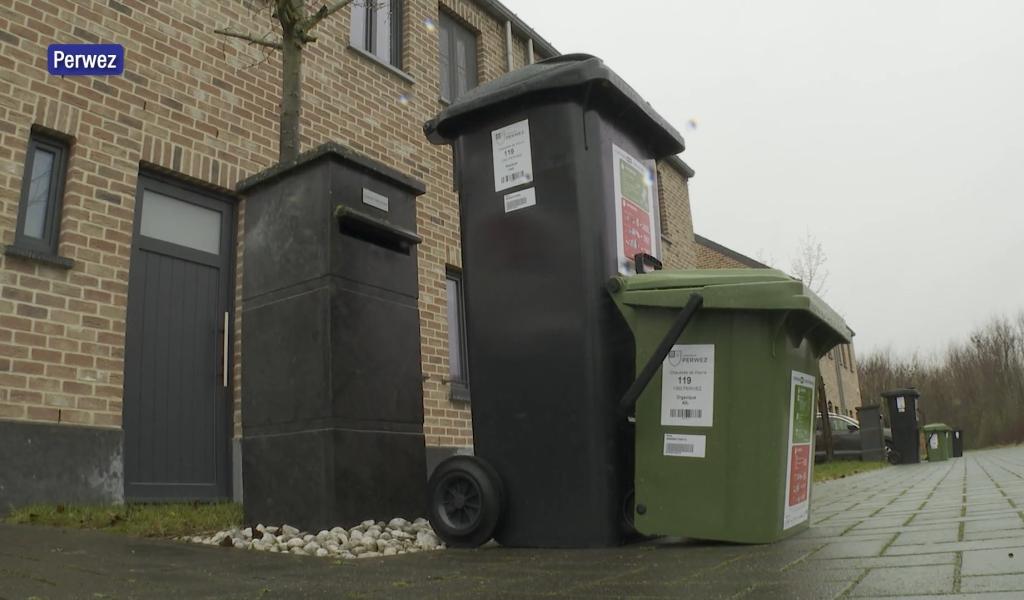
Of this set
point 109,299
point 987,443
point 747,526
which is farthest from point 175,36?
point 987,443

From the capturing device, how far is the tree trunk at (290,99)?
15.6 ft

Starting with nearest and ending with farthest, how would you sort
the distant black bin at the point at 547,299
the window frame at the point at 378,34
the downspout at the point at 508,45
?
the distant black bin at the point at 547,299 → the window frame at the point at 378,34 → the downspout at the point at 508,45

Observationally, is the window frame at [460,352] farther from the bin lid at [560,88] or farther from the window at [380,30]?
the bin lid at [560,88]

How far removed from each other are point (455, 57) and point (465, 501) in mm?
7760

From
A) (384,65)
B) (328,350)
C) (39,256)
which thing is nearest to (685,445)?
(328,350)

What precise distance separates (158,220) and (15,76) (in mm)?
1305

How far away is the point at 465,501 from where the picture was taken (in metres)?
3.16

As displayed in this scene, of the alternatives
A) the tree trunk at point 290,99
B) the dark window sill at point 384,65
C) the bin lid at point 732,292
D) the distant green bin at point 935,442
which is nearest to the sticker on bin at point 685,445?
the bin lid at point 732,292

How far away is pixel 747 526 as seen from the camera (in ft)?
8.86

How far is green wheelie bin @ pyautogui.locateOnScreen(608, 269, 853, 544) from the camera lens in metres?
2.71

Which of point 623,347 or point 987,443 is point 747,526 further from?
point 987,443

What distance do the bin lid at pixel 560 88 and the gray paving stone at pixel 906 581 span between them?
7.19ft

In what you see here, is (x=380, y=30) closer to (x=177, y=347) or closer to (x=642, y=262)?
(x=177, y=347)

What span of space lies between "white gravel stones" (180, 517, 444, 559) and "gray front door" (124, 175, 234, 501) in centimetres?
208
